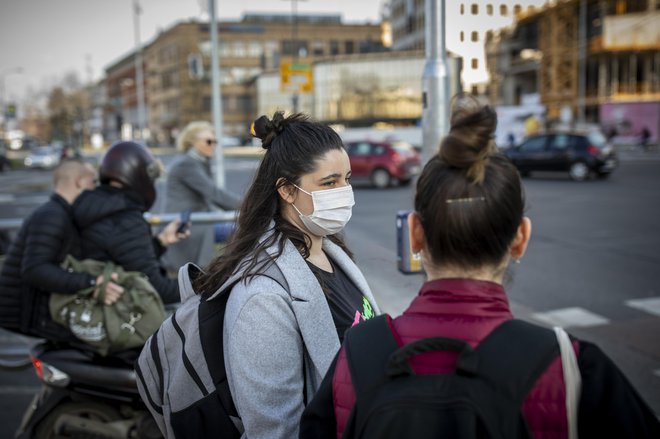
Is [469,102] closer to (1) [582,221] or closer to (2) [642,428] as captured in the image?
(2) [642,428]

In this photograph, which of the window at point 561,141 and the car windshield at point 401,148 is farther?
the window at point 561,141

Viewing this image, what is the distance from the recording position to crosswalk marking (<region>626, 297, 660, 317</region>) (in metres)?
6.91

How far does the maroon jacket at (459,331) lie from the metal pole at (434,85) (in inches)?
127

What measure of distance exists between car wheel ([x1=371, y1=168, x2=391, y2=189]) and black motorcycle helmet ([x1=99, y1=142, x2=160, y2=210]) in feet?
63.2

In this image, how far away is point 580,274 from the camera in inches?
347

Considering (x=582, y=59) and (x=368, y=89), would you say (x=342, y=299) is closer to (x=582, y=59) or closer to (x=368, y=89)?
(x=582, y=59)

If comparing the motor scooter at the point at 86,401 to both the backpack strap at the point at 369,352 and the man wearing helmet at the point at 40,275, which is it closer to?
the man wearing helmet at the point at 40,275

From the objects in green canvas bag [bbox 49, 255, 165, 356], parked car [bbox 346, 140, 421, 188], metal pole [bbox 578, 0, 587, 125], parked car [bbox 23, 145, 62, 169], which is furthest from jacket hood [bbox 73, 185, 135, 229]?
metal pole [bbox 578, 0, 587, 125]

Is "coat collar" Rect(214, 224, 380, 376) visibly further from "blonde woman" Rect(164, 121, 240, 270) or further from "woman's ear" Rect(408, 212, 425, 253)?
"blonde woman" Rect(164, 121, 240, 270)

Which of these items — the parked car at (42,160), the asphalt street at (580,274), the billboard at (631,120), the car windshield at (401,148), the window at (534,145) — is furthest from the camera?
the billboard at (631,120)

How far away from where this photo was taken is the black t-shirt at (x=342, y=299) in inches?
84.4

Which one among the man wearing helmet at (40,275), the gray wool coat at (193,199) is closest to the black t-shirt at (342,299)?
the man wearing helmet at (40,275)

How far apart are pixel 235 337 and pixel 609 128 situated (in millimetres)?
55252

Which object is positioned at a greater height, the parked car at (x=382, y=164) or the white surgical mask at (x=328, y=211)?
the white surgical mask at (x=328, y=211)
